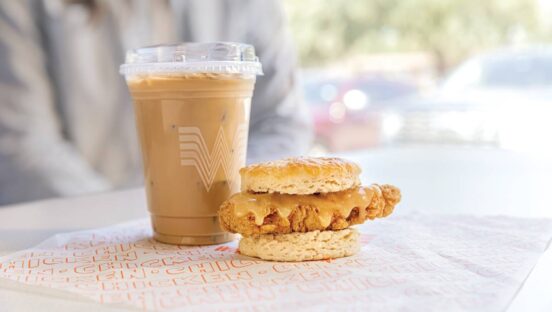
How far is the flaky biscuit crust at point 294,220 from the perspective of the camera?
839 mm

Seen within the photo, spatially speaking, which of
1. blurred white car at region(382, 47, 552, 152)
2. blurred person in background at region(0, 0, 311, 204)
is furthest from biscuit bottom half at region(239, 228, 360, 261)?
blurred white car at region(382, 47, 552, 152)

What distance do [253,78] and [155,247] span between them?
286mm

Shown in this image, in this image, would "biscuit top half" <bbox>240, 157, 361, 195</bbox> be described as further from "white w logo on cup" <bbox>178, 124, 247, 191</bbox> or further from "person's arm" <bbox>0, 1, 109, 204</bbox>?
"person's arm" <bbox>0, 1, 109, 204</bbox>

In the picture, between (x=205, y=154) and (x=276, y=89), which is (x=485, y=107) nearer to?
(x=276, y=89)

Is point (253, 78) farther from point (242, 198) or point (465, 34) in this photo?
point (465, 34)

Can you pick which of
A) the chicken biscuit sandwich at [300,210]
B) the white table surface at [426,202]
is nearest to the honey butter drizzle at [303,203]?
the chicken biscuit sandwich at [300,210]

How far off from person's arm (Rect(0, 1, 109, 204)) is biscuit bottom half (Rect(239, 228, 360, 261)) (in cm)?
127

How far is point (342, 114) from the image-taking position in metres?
7.84

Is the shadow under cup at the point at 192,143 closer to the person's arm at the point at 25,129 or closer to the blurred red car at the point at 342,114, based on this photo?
the person's arm at the point at 25,129

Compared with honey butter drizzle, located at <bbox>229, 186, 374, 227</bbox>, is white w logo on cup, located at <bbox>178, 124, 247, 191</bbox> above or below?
above

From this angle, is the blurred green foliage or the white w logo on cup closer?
the white w logo on cup

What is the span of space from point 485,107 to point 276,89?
418 cm

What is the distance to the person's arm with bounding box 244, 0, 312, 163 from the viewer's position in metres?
2.29

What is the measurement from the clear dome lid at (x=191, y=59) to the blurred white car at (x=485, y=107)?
509 centimetres
